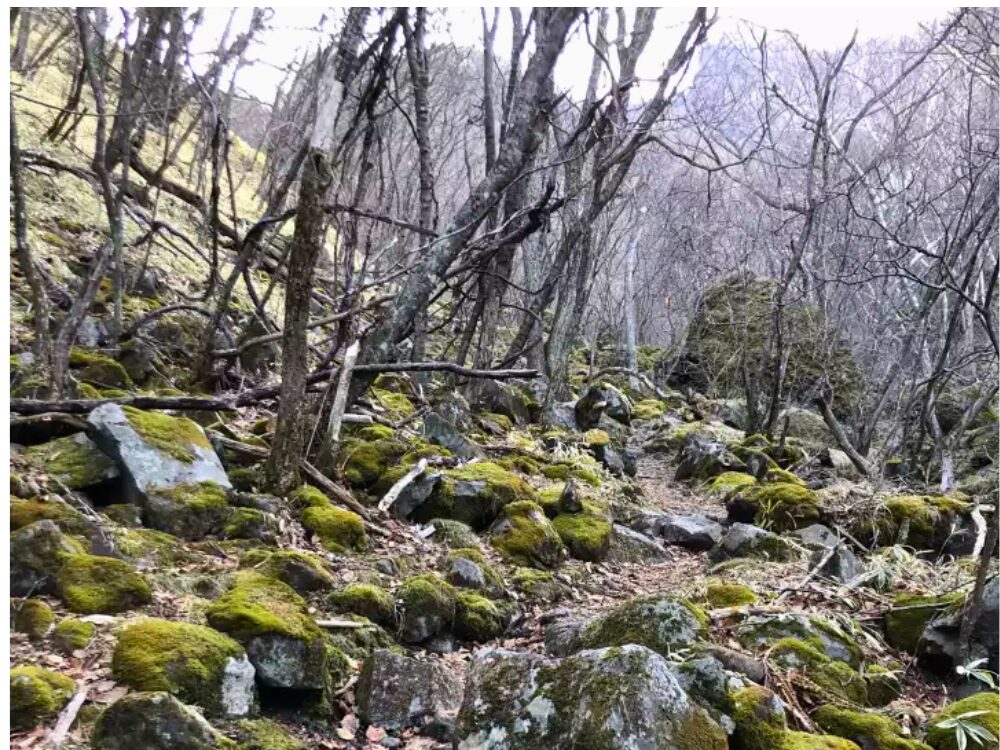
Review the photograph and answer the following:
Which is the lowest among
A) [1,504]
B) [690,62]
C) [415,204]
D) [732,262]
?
[1,504]

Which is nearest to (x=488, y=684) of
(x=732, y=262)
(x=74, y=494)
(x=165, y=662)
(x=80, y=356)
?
(x=165, y=662)

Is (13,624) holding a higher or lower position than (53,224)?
lower

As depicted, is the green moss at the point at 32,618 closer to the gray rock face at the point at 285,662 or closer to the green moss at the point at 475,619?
the gray rock face at the point at 285,662

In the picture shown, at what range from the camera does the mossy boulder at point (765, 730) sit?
2.76 m

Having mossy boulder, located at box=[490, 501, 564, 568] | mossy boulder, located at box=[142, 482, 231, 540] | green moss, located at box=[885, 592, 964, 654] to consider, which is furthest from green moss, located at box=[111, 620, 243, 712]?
green moss, located at box=[885, 592, 964, 654]

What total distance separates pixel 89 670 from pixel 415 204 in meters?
12.6

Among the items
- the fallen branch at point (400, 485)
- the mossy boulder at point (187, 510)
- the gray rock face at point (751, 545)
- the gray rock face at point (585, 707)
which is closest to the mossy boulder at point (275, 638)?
the gray rock face at point (585, 707)

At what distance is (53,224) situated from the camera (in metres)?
8.26

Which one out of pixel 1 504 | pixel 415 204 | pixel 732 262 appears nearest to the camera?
pixel 1 504

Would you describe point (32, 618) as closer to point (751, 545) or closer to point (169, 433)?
point (169, 433)

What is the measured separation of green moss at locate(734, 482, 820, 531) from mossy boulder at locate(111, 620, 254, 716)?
541cm

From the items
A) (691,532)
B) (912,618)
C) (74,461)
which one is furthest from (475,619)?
(691,532)

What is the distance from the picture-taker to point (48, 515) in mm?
3523

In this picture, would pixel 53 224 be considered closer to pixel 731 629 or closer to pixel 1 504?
pixel 1 504
